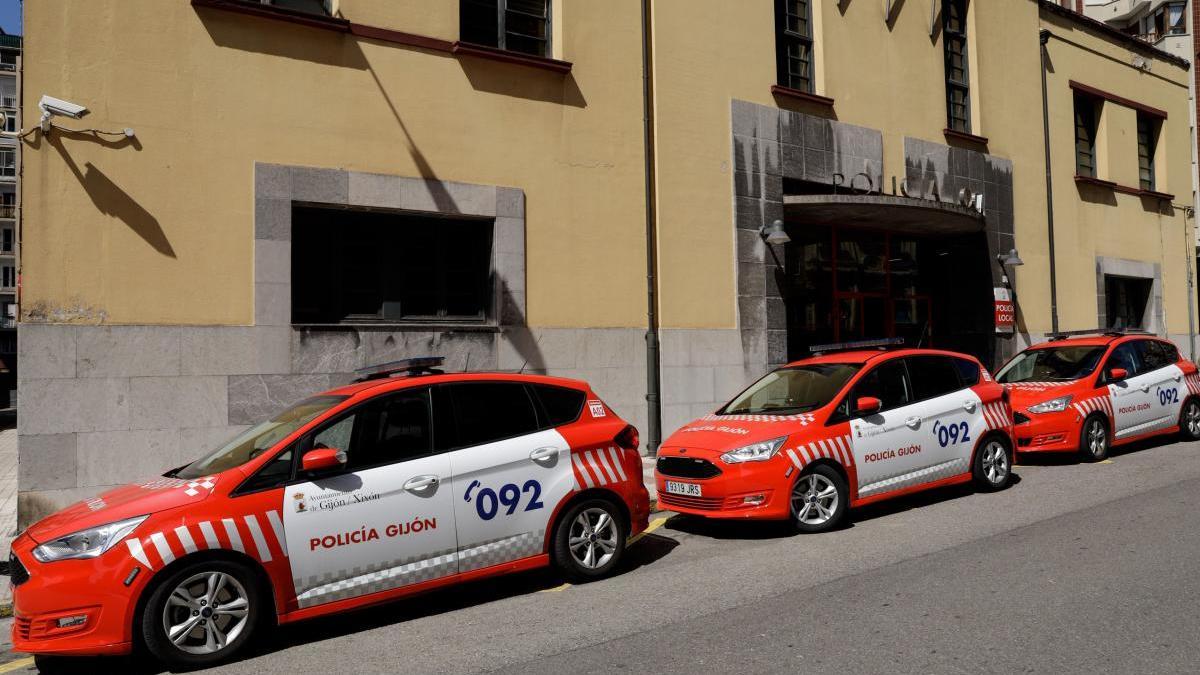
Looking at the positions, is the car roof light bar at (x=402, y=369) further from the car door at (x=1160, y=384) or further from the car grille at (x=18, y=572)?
the car door at (x=1160, y=384)

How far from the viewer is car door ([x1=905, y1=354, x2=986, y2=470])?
8.85 m

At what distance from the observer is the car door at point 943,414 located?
8.85 m

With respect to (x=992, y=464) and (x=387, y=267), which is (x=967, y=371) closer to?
(x=992, y=464)

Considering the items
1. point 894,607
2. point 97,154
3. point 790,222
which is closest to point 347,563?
point 894,607

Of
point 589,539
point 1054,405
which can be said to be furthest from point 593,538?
point 1054,405

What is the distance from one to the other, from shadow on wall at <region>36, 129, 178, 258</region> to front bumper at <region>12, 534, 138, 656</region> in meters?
5.85

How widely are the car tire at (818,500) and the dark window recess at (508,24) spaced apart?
772 centimetres

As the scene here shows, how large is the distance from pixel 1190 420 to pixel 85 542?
14.5 metres

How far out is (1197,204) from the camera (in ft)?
96.7

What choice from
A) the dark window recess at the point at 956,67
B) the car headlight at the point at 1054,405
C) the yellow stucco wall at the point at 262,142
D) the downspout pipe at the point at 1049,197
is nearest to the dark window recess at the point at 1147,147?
the downspout pipe at the point at 1049,197

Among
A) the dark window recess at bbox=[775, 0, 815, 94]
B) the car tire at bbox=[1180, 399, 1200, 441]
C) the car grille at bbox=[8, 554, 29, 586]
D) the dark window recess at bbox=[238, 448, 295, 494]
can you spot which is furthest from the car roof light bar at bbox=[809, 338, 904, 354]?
the car grille at bbox=[8, 554, 29, 586]

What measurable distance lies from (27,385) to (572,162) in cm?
735

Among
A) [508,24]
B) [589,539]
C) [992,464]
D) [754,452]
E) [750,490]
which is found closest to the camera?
[589,539]

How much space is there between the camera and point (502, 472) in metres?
6.12
